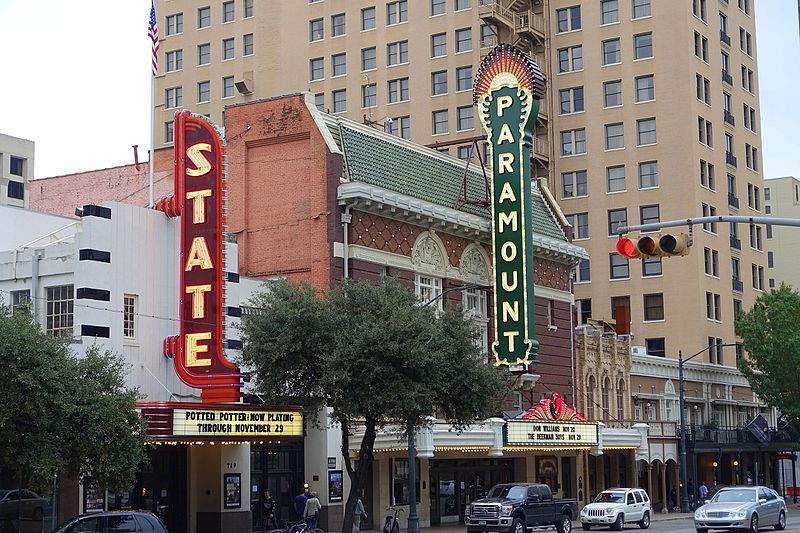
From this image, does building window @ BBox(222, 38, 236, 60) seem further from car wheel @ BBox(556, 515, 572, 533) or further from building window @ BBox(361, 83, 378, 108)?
car wheel @ BBox(556, 515, 572, 533)

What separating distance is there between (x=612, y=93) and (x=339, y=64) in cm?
2073

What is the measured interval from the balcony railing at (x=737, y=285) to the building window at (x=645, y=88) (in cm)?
1481

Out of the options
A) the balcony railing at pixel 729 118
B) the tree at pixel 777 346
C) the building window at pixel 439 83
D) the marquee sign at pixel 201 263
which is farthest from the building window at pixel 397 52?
the marquee sign at pixel 201 263

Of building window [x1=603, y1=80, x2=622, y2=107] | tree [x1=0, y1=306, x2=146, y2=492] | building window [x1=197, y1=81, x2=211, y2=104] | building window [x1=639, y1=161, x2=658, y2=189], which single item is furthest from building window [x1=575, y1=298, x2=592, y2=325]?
tree [x1=0, y1=306, x2=146, y2=492]

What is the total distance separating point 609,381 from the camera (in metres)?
65.4

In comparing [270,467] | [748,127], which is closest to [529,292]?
[270,467]

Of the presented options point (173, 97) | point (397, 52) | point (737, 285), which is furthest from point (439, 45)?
point (737, 285)

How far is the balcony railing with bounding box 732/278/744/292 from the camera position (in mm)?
88125

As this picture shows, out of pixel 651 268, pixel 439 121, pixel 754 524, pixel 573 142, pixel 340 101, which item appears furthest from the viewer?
pixel 340 101

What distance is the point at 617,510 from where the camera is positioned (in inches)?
1922

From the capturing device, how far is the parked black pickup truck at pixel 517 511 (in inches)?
1658

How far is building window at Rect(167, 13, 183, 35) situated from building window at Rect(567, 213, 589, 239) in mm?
35007

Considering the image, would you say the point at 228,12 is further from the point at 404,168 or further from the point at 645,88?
the point at 404,168

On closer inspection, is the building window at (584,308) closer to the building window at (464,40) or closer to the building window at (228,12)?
the building window at (464,40)
